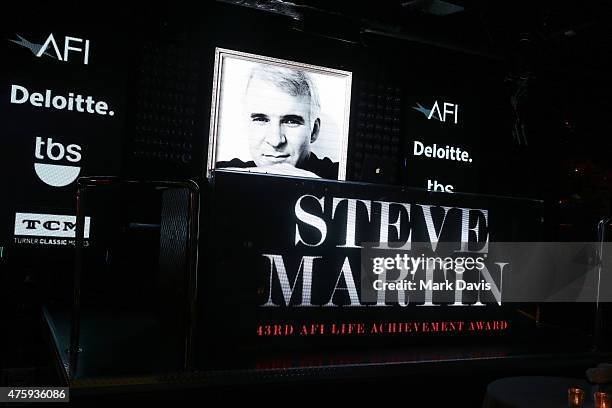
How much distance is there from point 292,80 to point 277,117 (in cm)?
43

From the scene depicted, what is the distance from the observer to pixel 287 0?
5.14m

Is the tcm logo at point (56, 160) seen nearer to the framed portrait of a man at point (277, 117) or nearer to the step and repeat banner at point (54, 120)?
the step and repeat banner at point (54, 120)

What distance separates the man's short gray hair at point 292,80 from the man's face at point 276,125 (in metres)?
Answer: 0.04

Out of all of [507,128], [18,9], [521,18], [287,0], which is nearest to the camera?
[18,9]

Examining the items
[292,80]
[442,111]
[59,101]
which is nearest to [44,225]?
[59,101]

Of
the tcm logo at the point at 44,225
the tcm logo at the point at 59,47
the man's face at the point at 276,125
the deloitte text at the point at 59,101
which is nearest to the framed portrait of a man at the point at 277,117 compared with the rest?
the man's face at the point at 276,125

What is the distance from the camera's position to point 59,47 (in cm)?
455

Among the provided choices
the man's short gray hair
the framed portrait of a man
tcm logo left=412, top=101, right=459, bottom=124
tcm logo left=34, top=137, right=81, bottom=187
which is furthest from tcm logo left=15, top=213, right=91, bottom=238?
tcm logo left=412, top=101, right=459, bottom=124

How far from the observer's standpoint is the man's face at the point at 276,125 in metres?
5.46

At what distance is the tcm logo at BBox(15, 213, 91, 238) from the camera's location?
4.38 m

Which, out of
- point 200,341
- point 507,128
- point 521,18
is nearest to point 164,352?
point 200,341

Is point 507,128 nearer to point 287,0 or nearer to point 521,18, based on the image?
point 521,18

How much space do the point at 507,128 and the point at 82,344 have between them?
553cm

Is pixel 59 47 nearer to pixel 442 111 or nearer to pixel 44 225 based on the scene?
pixel 44 225
